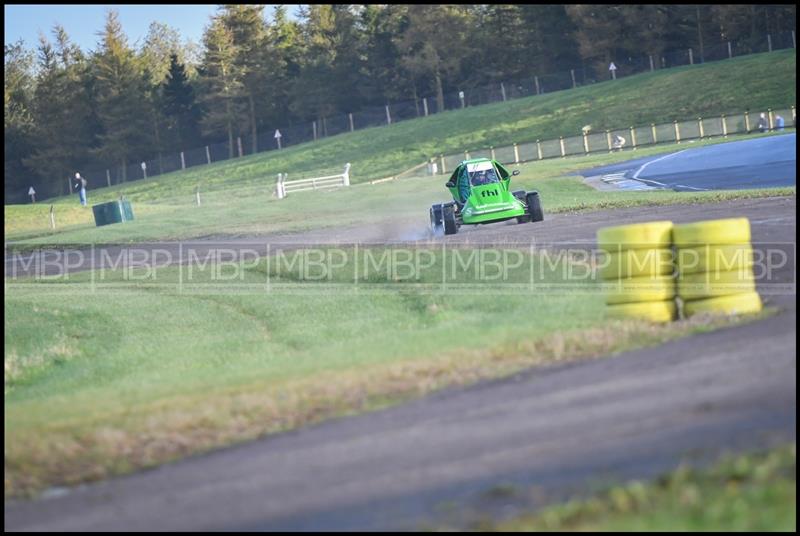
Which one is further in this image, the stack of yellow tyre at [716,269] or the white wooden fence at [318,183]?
the white wooden fence at [318,183]

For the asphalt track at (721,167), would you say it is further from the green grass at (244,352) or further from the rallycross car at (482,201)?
the green grass at (244,352)

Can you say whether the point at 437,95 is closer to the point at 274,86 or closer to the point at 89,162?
the point at 274,86

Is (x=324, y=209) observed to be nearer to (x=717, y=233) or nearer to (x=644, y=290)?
(x=644, y=290)

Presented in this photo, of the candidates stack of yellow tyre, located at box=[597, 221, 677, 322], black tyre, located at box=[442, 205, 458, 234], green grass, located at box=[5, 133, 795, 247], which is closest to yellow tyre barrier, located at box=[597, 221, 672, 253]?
stack of yellow tyre, located at box=[597, 221, 677, 322]

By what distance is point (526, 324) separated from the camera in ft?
45.5

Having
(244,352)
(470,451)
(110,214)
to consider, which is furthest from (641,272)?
(110,214)

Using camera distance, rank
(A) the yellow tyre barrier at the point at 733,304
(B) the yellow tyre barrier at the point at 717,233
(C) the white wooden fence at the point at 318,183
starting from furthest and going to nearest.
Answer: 1. (C) the white wooden fence at the point at 318,183
2. (B) the yellow tyre barrier at the point at 717,233
3. (A) the yellow tyre barrier at the point at 733,304

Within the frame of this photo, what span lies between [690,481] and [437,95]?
95.2 meters

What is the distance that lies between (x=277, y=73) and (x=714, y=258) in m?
93.9

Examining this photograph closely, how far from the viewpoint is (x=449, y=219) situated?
26.9 meters

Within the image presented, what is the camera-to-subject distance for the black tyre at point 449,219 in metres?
26.9

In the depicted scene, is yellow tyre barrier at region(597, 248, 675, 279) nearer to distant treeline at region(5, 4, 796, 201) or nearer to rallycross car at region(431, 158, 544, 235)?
rallycross car at region(431, 158, 544, 235)

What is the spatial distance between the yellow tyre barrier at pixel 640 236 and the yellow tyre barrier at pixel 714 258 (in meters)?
0.31

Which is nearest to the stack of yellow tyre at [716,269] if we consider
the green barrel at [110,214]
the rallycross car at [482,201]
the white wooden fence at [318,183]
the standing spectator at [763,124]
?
the rallycross car at [482,201]
